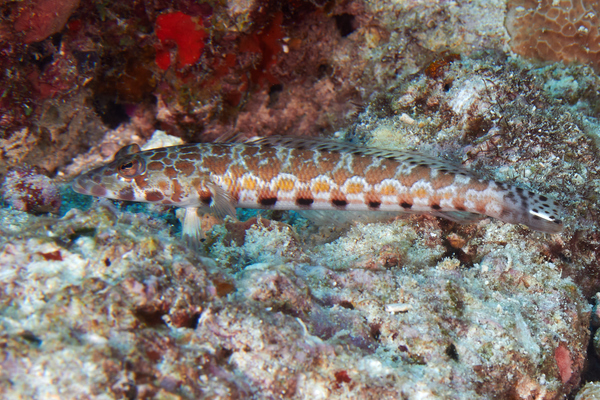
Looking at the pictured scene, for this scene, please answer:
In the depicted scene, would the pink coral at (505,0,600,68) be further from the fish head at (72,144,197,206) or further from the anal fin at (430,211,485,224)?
the fish head at (72,144,197,206)

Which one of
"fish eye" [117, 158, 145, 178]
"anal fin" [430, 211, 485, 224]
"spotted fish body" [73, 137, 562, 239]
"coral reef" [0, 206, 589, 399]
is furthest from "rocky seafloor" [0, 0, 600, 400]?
"fish eye" [117, 158, 145, 178]

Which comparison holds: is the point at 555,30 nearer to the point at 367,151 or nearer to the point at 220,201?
the point at 367,151

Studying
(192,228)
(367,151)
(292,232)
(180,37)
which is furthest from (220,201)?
(180,37)

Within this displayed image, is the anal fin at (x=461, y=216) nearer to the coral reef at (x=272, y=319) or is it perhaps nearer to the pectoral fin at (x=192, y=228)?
the coral reef at (x=272, y=319)

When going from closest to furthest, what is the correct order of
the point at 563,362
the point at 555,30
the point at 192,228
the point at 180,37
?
1. the point at 563,362
2. the point at 192,228
3. the point at 180,37
4. the point at 555,30

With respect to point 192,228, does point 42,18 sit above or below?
above
